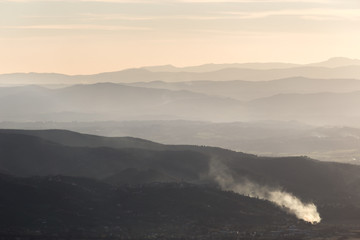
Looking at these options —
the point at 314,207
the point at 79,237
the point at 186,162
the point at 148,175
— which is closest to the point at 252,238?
the point at 79,237

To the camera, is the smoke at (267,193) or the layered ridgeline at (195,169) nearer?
the smoke at (267,193)

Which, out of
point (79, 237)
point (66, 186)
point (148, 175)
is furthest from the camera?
point (148, 175)

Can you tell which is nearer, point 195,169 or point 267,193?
point 267,193

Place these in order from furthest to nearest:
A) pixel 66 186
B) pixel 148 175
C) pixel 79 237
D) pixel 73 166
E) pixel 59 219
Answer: pixel 73 166 < pixel 148 175 < pixel 66 186 < pixel 59 219 < pixel 79 237

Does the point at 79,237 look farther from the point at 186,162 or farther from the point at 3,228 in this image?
the point at 186,162

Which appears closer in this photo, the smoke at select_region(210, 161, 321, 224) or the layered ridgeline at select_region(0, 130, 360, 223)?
the smoke at select_region(210, 161, 321, 224)
